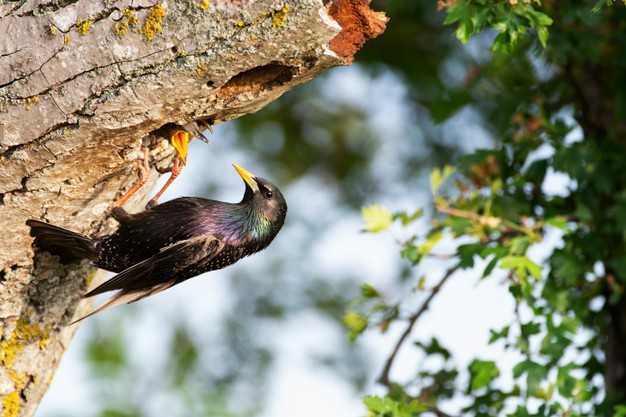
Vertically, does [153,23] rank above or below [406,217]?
above

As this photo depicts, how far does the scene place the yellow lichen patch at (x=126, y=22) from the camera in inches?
97.7

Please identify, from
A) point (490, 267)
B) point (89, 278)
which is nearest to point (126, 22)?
point (89, 278)

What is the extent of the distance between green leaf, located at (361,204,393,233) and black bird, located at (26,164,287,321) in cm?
34

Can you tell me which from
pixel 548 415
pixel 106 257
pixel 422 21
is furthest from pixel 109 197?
pixel 422 21

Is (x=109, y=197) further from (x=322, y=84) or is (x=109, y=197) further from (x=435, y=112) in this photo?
(x=322, y=84)

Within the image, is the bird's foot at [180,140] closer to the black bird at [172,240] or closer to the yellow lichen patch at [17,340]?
the black bird at [172,240]

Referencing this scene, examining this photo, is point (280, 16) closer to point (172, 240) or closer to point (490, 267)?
point (172, 240)

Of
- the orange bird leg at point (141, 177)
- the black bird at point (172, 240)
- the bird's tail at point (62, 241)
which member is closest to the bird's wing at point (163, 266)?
the black bird at point (172, 240)

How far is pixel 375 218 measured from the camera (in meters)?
3.63

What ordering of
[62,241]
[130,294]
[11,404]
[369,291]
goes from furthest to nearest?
1. [369,291]
2. [130,294]
3. [11,404]
4. [62,241]

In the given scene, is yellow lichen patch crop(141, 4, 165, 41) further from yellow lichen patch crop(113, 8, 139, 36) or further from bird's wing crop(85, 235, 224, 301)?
bird's wing crop(85, 235, 224, 301)

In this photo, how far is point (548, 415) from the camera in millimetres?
3516

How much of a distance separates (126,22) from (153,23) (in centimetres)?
8

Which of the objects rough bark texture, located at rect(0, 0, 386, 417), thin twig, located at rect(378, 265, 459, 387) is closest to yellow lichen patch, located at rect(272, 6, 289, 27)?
rough bark texture, located at rect(0, 0, 386, 417)
